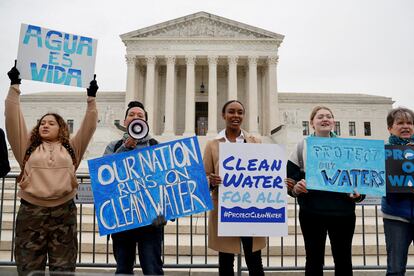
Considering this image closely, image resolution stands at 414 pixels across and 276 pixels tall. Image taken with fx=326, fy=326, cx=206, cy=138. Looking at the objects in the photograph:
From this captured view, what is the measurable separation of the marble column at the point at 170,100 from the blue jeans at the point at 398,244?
3507 cm

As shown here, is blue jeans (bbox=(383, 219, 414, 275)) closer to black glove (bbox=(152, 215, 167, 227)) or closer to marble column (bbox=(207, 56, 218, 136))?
black glove (bbox=(152, 215, 167, 227))

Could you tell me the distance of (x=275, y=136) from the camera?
3572cm

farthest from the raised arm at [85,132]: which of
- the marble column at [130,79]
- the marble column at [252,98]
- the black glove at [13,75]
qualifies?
the marble column at [130,79]

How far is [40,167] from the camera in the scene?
3.62m

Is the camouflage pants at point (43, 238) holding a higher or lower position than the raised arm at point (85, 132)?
lower

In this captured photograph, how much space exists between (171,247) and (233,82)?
35045 millimetres

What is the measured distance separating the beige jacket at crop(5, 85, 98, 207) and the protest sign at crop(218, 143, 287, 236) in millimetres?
1782

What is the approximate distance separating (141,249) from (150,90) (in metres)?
37.1

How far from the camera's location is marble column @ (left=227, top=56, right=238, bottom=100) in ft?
130

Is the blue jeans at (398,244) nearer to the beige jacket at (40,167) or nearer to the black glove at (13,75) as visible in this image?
the beige jacket at (40,167)

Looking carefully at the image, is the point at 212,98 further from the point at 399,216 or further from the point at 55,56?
the point at 399,216

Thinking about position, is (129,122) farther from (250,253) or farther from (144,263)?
(250,253)

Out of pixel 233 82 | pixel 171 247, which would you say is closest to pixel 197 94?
pixel 233 82

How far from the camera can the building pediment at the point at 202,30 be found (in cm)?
4106
